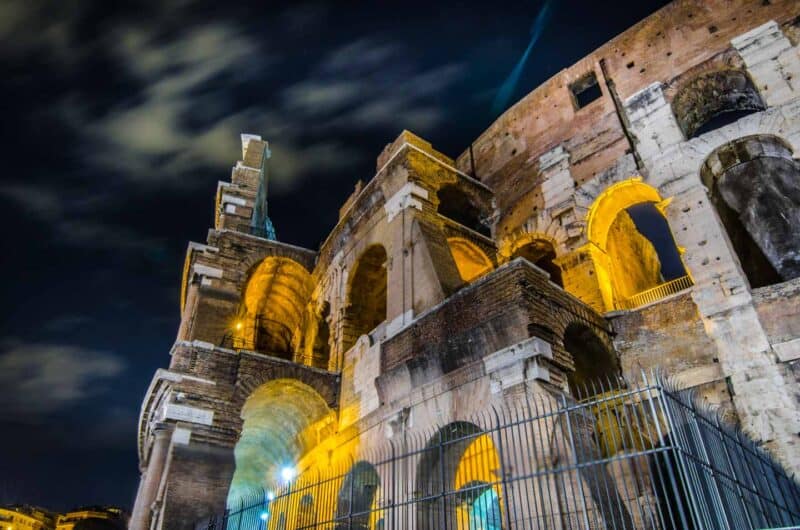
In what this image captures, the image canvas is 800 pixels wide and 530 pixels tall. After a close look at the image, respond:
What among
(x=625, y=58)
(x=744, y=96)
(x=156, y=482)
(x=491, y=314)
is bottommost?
(x=156, y=482)

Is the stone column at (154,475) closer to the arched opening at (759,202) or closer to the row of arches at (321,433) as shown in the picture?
the row of arches at (321,433)

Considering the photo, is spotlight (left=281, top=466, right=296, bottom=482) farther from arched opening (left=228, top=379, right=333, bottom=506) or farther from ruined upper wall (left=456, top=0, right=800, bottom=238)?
ruined upper wall (left=456, top=0, right=800, bottom=238)

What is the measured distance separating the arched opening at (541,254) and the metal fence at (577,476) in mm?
4822

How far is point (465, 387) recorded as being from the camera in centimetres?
858

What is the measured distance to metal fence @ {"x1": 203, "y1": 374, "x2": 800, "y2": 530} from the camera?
15.5 feet

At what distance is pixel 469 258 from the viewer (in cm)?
1412

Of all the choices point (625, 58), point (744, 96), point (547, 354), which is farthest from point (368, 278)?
point (744, 96)

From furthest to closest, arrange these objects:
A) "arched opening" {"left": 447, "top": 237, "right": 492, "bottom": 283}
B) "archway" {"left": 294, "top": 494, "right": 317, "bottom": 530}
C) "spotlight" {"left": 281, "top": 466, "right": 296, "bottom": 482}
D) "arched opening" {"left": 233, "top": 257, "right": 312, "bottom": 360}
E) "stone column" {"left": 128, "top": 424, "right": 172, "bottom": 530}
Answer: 1. "arched opening" {"left": 233, "top": 257, "right": 312, "bottom": 360}
2. "spotlight" {"left": 281, "top": 466, "right": 296, "bottom": 482}
3. "arched opening" {"left": 447, "top": 237, "right": 492, "bottom": 283}
4. "stone column" {"left": 128, "top": 424, "right": 172, "bottom": 530}
5. "archway" {"left": 294, "top": 494, "right": 317, "bottom": 530}

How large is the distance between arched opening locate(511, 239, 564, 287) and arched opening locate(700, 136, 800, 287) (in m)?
3.91

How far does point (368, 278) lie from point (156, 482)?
672cm

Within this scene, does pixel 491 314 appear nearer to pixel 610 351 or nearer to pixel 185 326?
pixel 610 351

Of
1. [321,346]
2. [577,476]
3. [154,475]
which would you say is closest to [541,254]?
[321,346]

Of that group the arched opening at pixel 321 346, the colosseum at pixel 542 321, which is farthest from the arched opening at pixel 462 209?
the arched opening at pixel 321 346

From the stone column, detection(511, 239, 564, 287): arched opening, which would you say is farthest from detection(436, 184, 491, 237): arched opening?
the stone column
